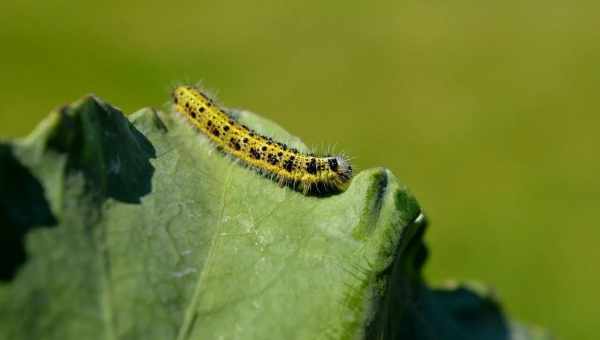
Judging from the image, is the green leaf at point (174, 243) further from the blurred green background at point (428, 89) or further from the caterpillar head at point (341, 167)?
the blurred green background at point (428, 89)

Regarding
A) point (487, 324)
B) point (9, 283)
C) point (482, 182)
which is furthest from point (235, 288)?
point (482, 182)

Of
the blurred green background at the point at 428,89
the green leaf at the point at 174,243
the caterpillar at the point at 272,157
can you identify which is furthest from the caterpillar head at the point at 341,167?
the blurred green background at the point at 428,89

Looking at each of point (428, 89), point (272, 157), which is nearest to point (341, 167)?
point (272, 157)

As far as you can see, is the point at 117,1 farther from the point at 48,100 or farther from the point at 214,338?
the point at 214,338

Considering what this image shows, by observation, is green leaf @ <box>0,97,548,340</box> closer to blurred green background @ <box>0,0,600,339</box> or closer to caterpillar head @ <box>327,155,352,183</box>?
caterpillar head @ <box>327,155,352,183</box>

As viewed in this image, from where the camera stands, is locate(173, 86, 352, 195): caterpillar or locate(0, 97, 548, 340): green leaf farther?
locate(173, 86, 352, 195): caterpillar

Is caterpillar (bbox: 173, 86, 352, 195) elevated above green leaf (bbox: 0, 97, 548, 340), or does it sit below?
above

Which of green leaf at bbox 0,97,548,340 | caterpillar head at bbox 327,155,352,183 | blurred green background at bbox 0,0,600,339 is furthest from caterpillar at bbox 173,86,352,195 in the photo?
blurred green background at bbox 0,0,600,339
